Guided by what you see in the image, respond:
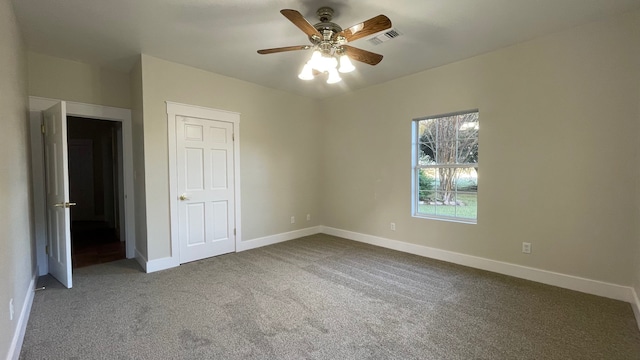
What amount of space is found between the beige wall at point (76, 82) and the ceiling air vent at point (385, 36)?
3.43 m

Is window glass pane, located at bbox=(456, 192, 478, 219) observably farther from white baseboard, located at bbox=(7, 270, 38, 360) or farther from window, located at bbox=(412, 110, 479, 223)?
white baseboard, located at bbox=(7, 270, 38, 360)

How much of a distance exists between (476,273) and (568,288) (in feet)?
2.74

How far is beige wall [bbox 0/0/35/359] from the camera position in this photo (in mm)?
1746

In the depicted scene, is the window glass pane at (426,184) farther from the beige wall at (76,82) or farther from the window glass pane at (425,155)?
the beige wall at (76,82)

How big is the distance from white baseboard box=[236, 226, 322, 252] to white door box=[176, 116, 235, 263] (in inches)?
7.1

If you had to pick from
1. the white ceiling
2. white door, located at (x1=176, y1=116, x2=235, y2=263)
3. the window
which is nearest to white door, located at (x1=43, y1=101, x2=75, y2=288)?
the white ceiling

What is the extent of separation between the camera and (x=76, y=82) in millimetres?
3527

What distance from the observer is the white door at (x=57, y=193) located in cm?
291

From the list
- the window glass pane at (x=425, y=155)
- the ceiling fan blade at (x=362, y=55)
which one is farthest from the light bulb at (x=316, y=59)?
the window glass pane at (x=425, y=155)

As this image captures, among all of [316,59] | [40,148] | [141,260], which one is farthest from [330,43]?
[40,148]

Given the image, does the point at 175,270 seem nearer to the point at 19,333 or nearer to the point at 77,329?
the point at 77,329

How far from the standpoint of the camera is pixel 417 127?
164 inches

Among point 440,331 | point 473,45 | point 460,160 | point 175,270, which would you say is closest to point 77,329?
point 175,270

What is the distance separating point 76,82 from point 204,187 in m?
2.03
